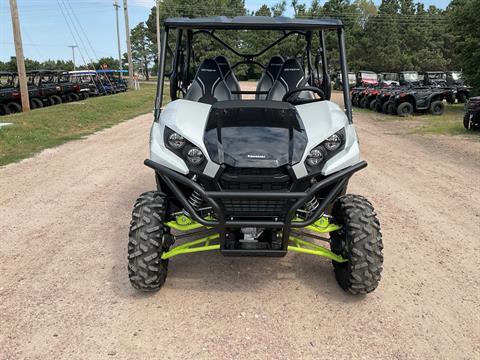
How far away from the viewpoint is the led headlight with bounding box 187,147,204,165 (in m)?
3.15

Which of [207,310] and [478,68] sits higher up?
[478,68]

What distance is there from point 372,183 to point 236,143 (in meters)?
4.10

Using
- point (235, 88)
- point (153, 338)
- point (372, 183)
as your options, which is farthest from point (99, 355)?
point (372, 183)

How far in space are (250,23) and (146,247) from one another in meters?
1.96

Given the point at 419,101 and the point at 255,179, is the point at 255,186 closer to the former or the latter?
the point at 255,179

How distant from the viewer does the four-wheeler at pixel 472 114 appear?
1174cm

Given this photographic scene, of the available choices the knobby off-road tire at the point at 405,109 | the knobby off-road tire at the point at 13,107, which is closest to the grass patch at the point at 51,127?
the knobby off-road tire at the point at 13,107

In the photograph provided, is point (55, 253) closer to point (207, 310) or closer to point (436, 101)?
A: point (207, 310)

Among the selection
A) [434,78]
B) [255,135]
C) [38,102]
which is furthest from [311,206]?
[434,78]

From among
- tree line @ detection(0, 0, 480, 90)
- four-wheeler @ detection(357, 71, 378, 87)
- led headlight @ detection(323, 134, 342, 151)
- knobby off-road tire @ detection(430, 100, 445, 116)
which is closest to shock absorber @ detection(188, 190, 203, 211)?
led headlight @ detection(323, 134, 342, 151)

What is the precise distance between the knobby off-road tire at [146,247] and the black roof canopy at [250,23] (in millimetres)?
1473

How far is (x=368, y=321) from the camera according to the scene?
10.1ft

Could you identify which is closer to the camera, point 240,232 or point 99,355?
point 99,355

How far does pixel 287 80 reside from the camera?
184 inches
